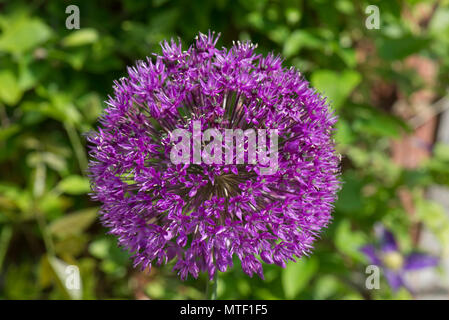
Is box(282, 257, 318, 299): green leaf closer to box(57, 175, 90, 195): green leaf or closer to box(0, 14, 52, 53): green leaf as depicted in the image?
box(57, 175, 90, 195): green leaf

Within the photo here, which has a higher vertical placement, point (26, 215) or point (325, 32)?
point (325, 32)

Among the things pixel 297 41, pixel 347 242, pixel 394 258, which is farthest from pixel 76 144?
pixel 394 258

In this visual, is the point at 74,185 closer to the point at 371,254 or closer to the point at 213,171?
the point at 213,171

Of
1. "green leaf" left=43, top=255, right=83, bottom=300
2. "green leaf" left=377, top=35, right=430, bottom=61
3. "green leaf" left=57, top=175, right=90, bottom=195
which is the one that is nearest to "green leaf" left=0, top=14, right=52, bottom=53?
"green leaf" left=57, top=175, right=90, bottom=195

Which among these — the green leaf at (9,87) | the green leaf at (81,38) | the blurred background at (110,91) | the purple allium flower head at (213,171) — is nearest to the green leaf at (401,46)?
the blurred background at (110,91)

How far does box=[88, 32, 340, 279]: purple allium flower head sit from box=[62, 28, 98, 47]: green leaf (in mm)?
773

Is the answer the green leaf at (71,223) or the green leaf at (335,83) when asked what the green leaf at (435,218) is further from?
the green leaf at (71,223)

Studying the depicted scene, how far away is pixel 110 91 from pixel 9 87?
0.41 meters

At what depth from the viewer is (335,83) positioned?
5.33ft

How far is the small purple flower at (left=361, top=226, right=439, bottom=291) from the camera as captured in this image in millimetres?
1782
